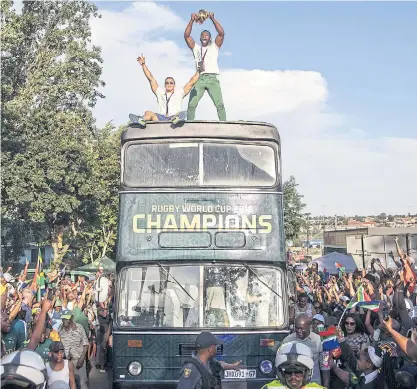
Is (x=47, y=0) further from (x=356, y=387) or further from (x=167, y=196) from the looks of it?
(x=356, y=387)

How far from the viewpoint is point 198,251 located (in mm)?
9148

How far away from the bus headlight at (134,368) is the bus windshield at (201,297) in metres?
0.48

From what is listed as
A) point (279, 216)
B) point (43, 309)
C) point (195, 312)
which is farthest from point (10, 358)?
point (279, 216)

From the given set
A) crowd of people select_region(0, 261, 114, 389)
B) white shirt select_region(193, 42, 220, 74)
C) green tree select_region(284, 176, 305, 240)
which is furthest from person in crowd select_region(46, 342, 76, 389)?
green tree select_region(284, 176, 305, 240)

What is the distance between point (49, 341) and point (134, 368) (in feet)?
3.78

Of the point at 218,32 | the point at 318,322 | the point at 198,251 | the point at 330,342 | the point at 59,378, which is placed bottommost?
the point at 59,378

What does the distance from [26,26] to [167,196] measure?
24.9 meters

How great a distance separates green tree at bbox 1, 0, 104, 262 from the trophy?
1442cm

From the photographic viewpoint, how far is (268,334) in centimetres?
888

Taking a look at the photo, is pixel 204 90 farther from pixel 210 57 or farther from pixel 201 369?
pixel 201 369

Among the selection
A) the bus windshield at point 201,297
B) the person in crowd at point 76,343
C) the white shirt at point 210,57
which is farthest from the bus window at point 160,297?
the white shirt at point 210,57

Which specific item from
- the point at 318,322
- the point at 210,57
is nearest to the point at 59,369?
the point at 318,322

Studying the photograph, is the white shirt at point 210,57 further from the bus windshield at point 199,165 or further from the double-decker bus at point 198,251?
the bus windshield at point 199,165

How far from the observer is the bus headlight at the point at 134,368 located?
8781 mm
